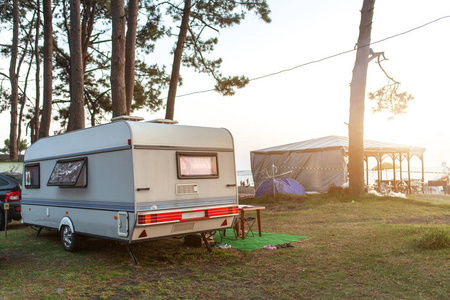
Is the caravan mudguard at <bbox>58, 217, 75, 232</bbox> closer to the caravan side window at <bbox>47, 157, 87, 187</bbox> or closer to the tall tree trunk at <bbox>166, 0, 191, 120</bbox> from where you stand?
the caravan side window at <bbox>47, 157, 87, 187</bbox>

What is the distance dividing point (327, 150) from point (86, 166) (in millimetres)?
14387

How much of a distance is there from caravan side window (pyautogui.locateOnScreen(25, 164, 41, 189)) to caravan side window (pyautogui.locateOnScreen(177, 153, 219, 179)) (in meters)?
3.50

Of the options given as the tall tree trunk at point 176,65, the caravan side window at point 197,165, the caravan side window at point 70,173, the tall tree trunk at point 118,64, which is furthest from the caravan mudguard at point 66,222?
the tall tree trunk at point 176,65

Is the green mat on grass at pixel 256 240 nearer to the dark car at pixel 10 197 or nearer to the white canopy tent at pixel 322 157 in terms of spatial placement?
the dark car at pixel 10 197

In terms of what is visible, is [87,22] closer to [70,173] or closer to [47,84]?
[47,84]

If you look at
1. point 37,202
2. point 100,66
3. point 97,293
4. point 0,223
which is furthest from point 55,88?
point 97,293

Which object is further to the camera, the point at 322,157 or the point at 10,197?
the point at 322,157

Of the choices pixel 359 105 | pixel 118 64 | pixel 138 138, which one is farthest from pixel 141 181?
pixel 359 105

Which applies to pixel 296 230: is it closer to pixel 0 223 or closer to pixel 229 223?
pixel 229 223

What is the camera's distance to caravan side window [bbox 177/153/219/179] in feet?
22.3

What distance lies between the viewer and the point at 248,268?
248 inches

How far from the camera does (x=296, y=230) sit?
386 inches

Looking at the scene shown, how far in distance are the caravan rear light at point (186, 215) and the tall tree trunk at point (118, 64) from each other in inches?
180

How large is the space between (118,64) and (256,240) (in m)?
5.44
